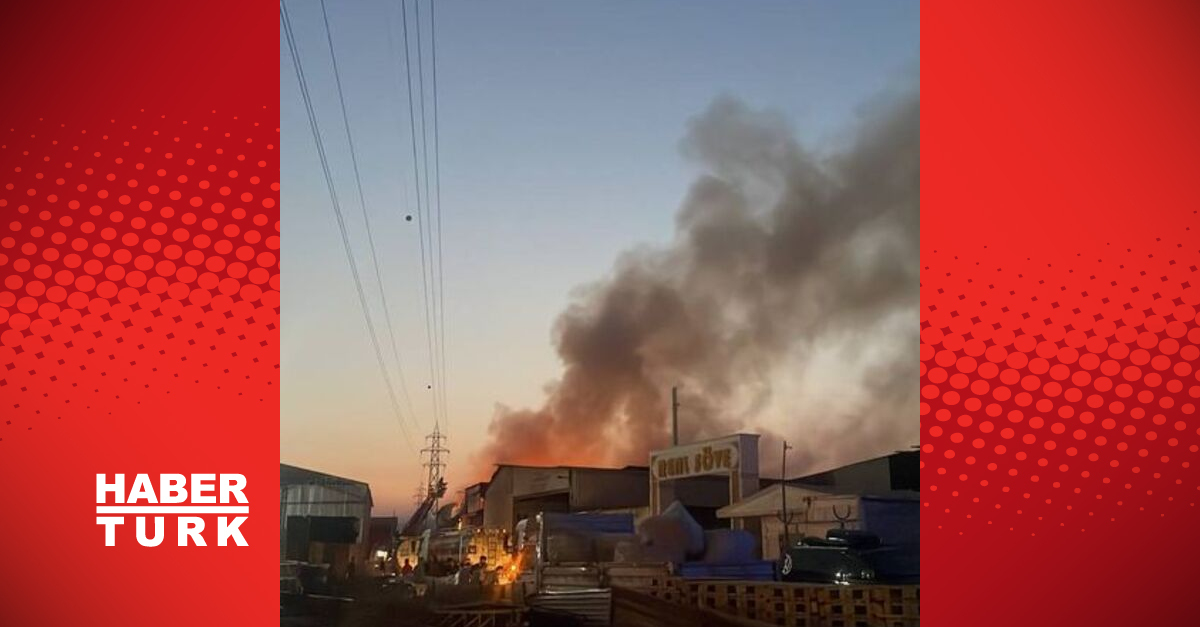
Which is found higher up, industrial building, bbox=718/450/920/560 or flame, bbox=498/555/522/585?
industrial building, bbox=718/450/920/560

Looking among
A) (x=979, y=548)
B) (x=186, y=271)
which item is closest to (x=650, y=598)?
(x=979, y=548)

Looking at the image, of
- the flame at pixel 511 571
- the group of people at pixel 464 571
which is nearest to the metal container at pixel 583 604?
the group of people at pixel 464 571

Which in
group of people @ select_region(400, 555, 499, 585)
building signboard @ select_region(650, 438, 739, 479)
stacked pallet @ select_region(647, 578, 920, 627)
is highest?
building signboard @ select_region(650, 438, 739, 479)

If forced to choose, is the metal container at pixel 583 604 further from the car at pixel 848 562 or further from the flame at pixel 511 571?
the car at pixel 848 562

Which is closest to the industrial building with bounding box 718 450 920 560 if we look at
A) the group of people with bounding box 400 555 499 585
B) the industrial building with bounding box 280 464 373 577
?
the group of people with bounding box 400 555 499 585

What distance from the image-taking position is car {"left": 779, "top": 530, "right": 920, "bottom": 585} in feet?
44.2

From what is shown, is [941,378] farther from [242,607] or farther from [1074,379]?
[242,607]

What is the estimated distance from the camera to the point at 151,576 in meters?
6.73

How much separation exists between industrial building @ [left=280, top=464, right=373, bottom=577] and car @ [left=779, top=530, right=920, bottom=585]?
5770 mm

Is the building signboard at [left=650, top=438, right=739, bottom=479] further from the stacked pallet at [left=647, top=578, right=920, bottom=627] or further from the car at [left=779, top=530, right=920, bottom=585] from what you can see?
the stacked pallet at [left=647, top=578, right=920, bottom=627]

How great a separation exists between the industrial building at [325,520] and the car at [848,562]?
5770 mm

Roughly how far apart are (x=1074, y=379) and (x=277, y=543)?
17.9 feet

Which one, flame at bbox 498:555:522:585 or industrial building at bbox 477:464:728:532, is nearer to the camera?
flame at bbox 498:555:522:585

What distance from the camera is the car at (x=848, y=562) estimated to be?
44.2 feet
